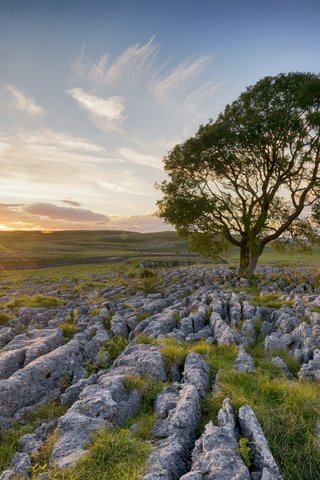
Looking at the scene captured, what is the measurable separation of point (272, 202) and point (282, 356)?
2757 centimetres

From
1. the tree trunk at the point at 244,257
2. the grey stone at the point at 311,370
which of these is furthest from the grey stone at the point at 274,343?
the tree trunk at the point at 244,257

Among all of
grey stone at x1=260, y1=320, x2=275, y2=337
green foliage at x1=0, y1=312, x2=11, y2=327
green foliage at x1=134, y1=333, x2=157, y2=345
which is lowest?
green foliage at x1=0, y1=312, x2=11, y2=327

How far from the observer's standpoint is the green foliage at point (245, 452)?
749 cm

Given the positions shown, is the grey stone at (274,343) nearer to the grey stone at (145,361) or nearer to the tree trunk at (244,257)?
the grey stone at (145,361)

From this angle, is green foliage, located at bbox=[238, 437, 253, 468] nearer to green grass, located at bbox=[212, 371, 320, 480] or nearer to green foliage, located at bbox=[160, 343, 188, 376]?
green grass, located at bbox=[212, 371, 320, 480]

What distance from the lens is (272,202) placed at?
39.4 m

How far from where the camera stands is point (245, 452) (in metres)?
7.57

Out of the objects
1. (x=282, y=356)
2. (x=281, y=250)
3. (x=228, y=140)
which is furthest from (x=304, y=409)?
(x=281, y=250)

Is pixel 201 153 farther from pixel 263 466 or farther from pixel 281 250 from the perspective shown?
pixel 263 466


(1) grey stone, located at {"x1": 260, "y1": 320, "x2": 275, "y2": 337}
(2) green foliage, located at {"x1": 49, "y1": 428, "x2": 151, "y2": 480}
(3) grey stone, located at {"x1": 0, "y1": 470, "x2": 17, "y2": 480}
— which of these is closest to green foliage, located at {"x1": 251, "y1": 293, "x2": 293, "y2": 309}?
(1) grey stone, located at {"x1": 260, "y1": 320, "x2": 275, "y2": 337}

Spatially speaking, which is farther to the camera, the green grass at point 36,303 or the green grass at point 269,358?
the green grass at point 36,303

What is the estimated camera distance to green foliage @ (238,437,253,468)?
749cm

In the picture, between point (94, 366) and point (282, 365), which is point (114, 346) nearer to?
point (94, 366)

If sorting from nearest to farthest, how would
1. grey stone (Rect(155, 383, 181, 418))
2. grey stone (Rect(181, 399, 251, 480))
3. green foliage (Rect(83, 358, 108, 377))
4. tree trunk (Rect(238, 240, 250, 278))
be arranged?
grey stone (Rect(181, 399, 251, 480)) → grey stone (Rect(155, 383, 181, 418)) → green foliage (Rect(83, 358, 108, 377)) → tree trunk (Rect(238, 240, 250, 278))
